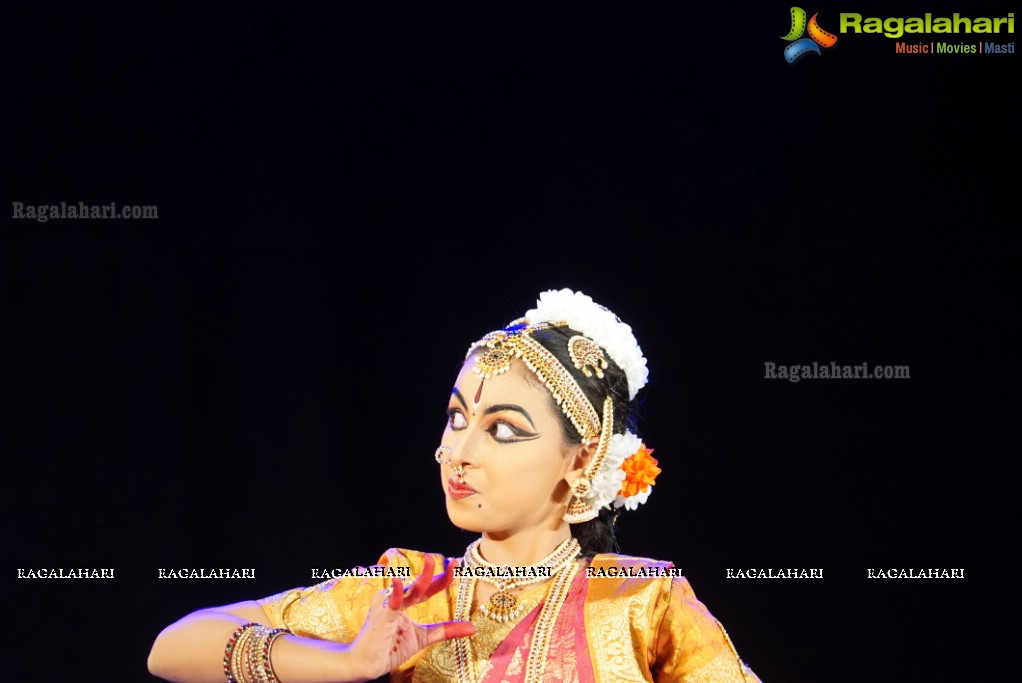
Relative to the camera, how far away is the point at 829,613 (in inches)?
131

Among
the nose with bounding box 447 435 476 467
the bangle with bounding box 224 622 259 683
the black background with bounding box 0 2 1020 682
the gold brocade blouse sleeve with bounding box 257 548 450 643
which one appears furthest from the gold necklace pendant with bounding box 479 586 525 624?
the black background with bounding box 0 2 1020 682

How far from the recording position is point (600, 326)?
272 centimetres

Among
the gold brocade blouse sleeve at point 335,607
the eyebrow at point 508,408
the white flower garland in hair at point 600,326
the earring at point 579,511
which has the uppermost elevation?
the white flower garland in hair at point 600,326

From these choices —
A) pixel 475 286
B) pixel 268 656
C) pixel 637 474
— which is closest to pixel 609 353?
pixel 637 474

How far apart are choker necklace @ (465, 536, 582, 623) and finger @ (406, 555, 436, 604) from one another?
0.26m

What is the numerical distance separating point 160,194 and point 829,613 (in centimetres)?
245

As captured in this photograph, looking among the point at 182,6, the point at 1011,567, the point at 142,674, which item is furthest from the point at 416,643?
the point at 182,6

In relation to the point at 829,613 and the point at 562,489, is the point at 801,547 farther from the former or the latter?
the point at 562,489

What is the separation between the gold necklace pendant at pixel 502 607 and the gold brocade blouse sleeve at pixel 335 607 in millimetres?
113

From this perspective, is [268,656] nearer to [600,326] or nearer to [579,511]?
[579,511]

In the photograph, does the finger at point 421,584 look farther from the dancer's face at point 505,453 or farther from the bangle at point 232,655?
the bangle at point 232,655

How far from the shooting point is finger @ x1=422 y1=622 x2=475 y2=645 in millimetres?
2361

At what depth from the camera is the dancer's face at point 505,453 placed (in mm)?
2510

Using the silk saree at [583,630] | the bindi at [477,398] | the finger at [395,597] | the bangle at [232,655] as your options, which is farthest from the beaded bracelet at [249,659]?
the bindi at [477,398]
